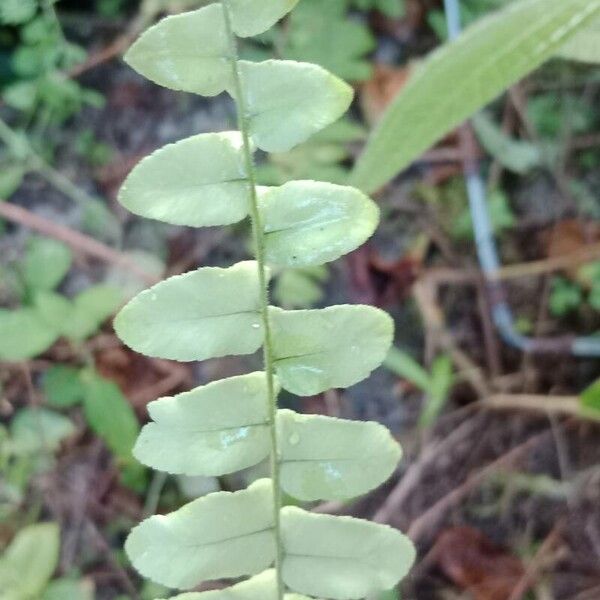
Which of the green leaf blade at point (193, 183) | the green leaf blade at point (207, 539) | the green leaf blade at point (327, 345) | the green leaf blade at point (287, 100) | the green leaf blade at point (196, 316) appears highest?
the green leaf blade at point (287, 100)

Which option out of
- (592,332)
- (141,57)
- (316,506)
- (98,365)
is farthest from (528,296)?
(141,57)

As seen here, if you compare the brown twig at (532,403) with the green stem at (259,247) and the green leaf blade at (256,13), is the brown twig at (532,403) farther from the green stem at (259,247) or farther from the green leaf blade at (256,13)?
the green leaf blade at (256,13)

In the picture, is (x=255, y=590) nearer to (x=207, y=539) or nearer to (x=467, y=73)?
(x=207, y=539)

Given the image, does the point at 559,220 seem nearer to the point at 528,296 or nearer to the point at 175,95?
the point at 528,296

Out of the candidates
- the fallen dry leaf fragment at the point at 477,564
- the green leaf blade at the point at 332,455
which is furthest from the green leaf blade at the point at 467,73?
the fallen dry leaf fragment at the point at 477,564

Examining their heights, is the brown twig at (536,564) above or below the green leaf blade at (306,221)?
below

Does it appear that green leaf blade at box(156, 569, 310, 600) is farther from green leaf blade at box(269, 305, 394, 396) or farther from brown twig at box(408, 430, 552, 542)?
brown twig at box(408, 430, 552, 542)

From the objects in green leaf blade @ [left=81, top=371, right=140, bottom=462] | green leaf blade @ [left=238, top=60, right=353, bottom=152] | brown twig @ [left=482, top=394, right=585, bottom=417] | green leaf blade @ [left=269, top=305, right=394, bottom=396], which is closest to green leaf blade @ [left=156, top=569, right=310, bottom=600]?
green leaf blade @ [left=269, top=305, right=394, bottom=396]
